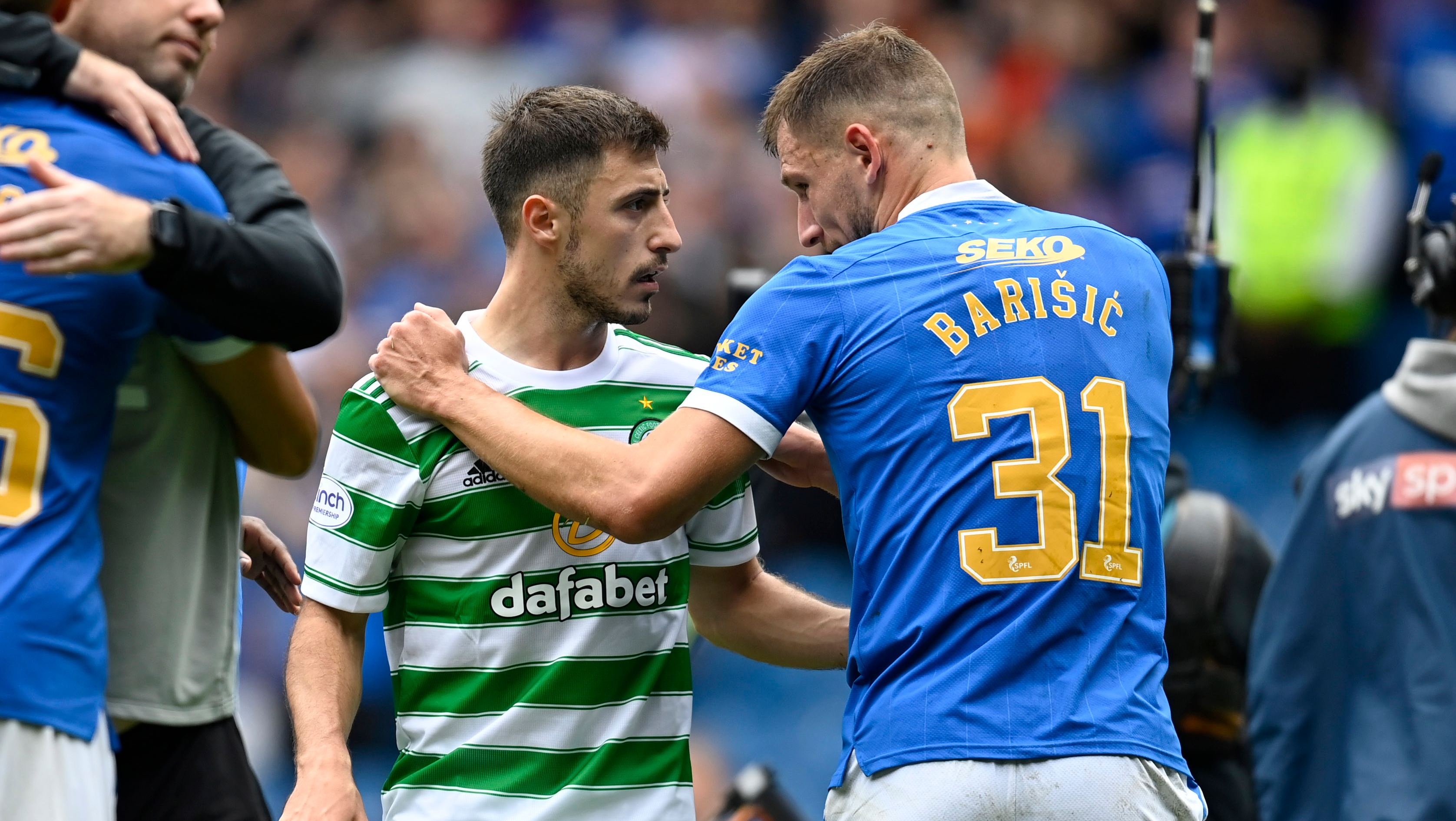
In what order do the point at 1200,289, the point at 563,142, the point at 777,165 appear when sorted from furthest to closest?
the point at 777,165
the point at 1200,289
the point at 563,142

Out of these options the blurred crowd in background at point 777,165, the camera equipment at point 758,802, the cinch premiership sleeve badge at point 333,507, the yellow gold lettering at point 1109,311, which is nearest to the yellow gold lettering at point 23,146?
the cinch premiership sleeve badge at point 333,507

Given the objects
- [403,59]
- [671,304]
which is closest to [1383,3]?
[671,304]

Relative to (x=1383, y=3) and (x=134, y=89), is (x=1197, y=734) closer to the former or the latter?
(x=134, y=89)

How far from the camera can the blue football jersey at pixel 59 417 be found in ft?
8.74

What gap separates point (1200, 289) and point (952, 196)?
1549 millimetres

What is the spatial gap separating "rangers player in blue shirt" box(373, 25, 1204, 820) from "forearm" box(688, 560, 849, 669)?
513mm

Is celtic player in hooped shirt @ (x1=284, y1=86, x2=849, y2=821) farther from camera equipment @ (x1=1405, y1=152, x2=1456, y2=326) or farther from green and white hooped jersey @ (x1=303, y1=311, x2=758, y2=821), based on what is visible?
camera equipment @ (x1=1405, y1=152, x2=1456, y2=326)

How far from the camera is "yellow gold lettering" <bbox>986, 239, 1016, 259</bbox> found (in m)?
3.17

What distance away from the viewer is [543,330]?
11.6 ft

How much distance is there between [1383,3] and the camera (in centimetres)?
948

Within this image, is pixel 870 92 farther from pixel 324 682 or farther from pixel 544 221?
pixel 324 682

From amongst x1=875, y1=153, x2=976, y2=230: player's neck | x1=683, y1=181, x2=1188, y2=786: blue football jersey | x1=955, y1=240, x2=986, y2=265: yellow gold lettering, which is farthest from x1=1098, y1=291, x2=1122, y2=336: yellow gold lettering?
x1=875, y1=153, x2=976, y2=230: player's neck

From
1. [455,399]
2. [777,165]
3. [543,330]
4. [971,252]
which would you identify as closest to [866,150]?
[971,252]

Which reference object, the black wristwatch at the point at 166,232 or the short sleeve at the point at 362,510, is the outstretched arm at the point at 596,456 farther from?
the black wristwatch at the point at 166,232
